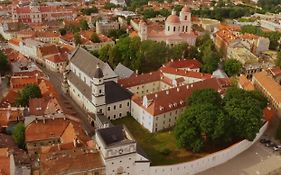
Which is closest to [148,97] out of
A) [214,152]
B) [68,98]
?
[214,152]

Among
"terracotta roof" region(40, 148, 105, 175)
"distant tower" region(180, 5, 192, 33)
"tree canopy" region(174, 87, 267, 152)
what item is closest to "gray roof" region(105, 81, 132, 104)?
"tree canopy" region(174, 87, 267, 152)

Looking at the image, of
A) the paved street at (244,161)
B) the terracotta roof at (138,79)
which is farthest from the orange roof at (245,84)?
the terracotta roof at (138,79)

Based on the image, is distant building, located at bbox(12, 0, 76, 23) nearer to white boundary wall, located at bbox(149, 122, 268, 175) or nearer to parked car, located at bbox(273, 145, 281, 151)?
white boundary wall, located at bbox(149, 122, 268, 175)

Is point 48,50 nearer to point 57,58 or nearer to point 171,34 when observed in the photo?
point 57,58

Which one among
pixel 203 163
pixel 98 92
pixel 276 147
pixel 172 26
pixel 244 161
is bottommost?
pixel 244 161

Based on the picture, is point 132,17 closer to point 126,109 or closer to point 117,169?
point 126,109

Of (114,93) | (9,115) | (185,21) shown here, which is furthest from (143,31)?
(9,115)
